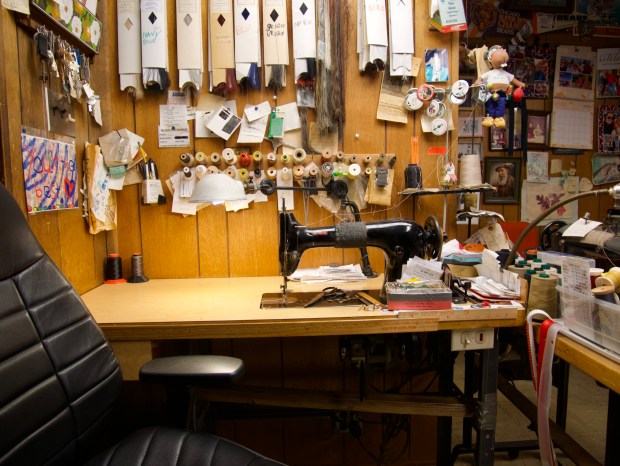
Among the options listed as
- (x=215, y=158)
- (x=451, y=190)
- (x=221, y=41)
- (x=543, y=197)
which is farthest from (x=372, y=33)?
(x=543, y=197)

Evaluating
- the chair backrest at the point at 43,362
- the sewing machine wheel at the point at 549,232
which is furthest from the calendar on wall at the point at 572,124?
the chair backrest at the point at 43,362

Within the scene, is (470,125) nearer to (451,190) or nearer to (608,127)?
(608,127)

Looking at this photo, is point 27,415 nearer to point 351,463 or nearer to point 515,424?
point 351,463

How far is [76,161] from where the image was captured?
156 centimetres

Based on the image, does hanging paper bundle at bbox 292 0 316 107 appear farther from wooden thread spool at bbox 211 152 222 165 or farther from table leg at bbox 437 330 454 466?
table leg at bbox 437 330 454 466

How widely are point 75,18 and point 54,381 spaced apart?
1.30 m

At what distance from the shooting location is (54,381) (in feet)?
2.95

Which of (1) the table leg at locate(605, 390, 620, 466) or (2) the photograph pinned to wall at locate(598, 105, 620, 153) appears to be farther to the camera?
(2) the photograph pinned to wall at locate(598, 105, 620, 153)

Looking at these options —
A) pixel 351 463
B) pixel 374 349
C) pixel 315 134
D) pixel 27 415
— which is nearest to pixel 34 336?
pixel 27 415

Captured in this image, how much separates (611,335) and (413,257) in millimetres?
599

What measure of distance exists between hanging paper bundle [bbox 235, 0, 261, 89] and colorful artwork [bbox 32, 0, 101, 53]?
565 millimetres

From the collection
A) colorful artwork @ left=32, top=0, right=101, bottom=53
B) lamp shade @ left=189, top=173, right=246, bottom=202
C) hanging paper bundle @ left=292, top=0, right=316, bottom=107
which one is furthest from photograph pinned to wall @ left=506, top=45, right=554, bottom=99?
colorful artwork @ left=32, top=0, right=101, bottom=53

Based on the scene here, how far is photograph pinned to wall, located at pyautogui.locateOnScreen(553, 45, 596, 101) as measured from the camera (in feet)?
9.62

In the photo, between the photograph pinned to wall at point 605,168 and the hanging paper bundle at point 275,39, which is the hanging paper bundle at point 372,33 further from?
the photograph pinned to wall at point 605,168
